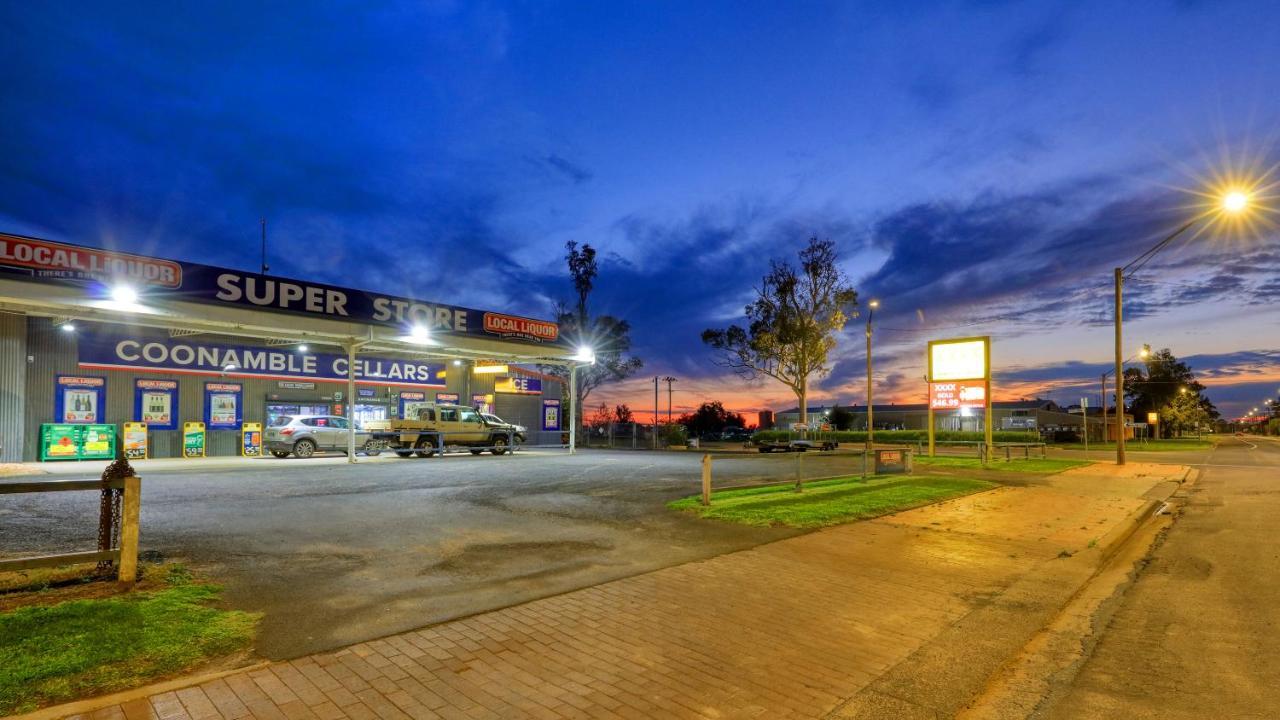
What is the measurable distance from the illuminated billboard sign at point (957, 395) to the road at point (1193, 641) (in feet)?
62.0

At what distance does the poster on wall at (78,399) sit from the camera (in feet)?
69.4

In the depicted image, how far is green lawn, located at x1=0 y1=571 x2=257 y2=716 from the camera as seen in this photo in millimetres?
3812

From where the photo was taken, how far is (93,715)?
3.48 metres

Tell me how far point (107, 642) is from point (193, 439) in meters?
23.1

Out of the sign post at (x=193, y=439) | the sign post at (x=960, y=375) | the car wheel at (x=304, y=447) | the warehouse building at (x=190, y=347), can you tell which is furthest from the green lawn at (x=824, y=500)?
the sign post at (x=193, y=439)

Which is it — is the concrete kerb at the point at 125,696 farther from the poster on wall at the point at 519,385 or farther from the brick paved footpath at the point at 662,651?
the poster on wall at the point at 519,385

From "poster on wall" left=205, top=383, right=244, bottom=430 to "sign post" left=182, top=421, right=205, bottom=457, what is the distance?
1.48 feet

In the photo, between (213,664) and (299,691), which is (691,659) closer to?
(299,691)

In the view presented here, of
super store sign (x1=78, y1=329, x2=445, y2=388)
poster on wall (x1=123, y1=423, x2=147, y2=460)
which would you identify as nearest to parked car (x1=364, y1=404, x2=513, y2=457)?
super store sign (x1=78, y1=329, x2=445, y2=388)

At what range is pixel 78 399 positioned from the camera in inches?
846

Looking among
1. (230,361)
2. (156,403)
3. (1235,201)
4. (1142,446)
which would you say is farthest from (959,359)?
(1142,446)

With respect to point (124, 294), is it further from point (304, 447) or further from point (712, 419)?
point (712, 419)

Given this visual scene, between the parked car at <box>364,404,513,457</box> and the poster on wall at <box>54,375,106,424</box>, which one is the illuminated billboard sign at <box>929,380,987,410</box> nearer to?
the parked car at <box>364,404,513,457</box>

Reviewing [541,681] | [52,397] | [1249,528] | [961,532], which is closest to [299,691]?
[541,681]
